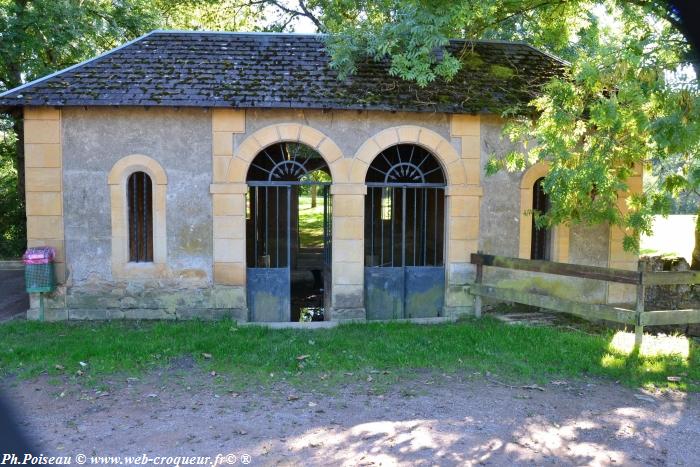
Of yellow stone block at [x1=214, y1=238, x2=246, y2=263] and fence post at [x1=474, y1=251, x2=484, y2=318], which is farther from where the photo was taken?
fence post at [x1=474, y1=251, x2=484, y2=318]

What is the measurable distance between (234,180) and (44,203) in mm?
2962

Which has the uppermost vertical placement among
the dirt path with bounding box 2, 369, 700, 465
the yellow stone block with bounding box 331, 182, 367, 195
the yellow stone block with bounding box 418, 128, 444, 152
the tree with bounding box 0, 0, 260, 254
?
the tree with bounding box 0, 0, 260, 254

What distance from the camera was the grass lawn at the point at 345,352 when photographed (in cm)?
662

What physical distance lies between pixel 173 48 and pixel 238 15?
30.6 feet

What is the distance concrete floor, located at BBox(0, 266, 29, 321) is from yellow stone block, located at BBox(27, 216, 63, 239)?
153 cm

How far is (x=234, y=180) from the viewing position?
371 inches

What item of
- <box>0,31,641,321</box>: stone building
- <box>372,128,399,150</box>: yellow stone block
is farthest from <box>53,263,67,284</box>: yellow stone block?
<box>372,128,399,150</box>: yellow stone block

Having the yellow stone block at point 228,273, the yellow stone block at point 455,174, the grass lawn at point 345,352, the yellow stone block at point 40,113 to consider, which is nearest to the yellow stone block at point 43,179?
the yellow stone block at point 40,113

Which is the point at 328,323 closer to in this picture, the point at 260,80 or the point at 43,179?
the point at 260,80

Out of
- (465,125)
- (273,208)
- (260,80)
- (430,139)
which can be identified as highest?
(260,80)

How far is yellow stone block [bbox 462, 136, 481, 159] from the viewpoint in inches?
385

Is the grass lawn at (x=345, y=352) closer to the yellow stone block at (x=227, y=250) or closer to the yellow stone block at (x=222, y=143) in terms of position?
the yellow stone block at (x=227, y=250)

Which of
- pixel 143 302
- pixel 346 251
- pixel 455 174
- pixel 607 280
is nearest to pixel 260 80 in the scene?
pixel 346 251

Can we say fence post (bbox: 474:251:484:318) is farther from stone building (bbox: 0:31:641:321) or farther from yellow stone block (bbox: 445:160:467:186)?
yellow stone block (bbox: 445:160:467:186)
